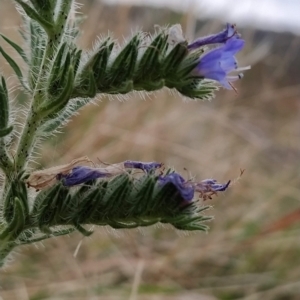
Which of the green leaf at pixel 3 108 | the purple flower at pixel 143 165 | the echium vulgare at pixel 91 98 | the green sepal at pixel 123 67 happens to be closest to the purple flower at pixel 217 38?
the echium vulgare at pixel 91 98

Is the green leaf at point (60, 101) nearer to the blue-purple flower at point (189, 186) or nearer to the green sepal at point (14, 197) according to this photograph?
the green sepal at point (14, 197)

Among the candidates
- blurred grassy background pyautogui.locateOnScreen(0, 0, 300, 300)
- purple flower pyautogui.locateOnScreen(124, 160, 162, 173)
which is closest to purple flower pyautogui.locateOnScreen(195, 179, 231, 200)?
purple flower pyautogui.locateOnScreen(124, 160, 162, 173)

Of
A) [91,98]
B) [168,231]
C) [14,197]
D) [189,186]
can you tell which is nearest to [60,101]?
[91,98]

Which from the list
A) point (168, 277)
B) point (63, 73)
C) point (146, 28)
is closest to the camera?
point (63, 73)

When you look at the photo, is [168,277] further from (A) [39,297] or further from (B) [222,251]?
(A) [39,297]

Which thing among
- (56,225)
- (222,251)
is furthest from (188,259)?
(56,225)

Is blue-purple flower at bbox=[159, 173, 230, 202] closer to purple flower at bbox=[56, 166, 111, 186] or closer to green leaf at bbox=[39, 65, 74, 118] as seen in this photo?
purple flower at bbox=[56, 166, 111, 186]

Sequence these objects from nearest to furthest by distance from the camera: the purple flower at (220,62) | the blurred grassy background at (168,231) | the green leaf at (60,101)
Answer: the green leaf at (60,101) → the purple flower at (220,62) → the blurred grassy background at (168,231)

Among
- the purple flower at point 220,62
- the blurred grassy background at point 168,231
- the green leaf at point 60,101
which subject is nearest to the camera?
the green leaf at point 60,101
